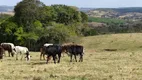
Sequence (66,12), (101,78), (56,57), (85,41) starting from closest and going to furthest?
(101,78) → (56,57) → (85,41) → (66,12)

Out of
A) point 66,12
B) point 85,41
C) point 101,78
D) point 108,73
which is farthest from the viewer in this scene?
point 66,12

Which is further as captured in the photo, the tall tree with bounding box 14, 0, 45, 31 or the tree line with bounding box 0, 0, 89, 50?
the tall tree with bounding box 14, 0, 45, 31

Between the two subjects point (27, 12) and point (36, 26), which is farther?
point (27, 12)

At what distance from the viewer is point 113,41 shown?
201 feet

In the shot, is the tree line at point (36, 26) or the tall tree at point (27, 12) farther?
the tall tree at point (27, 12)

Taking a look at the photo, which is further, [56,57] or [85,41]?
[85,41]

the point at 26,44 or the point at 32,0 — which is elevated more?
the point at 32,0

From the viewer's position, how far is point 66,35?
63.1 metres

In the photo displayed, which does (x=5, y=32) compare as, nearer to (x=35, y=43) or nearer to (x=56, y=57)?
(x=35, y=43)

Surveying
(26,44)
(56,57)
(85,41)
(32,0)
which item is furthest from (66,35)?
(56,57)

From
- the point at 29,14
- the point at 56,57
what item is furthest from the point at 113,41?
the point at 56,57

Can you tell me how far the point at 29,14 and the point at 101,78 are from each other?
5328 cm

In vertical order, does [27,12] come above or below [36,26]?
above

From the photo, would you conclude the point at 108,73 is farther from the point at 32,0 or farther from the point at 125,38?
the point at 32,0
